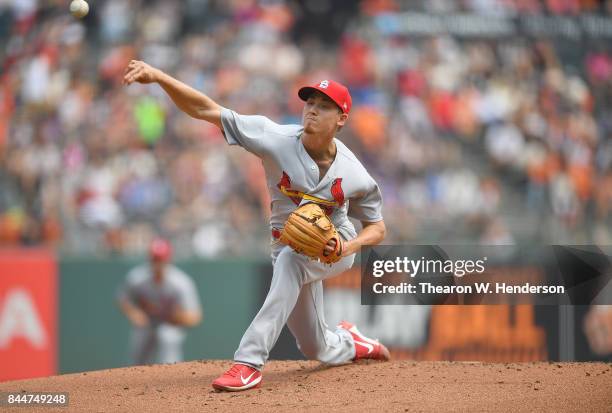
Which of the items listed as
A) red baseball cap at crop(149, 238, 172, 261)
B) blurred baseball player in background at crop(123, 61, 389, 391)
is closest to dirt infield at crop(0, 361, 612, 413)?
blurred baseball player in background at crop(123, 61, 389, 391)

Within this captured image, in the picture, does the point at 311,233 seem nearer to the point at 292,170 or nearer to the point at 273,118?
the point at 292,170

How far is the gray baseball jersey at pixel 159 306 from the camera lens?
9734mm

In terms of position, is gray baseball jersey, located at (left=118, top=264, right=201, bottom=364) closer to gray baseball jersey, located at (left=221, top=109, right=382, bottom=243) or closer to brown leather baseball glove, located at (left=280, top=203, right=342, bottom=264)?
gray baseball jersey, located at (left=221, top=109, right=382, bottom=243)

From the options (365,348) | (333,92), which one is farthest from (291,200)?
(365,348)

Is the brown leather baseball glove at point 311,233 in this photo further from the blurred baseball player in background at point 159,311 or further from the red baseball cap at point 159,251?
the blurred baseball player in background at point 159,311

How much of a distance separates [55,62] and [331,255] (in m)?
8.90

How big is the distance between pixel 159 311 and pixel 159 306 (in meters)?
0.05

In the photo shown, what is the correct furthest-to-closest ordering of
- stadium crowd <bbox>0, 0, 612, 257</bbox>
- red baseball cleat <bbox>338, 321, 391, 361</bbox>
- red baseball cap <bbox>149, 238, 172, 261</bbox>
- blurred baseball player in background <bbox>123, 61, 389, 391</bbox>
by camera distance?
1. stadium crowd <bbox>0, 0, 612, 257</bbox>
2. red baseball cap <bbox>149, 238, 172, 261</bbox>
3. red baseball cleat <bbox>338, 321, 391, 361</bbox>
4. blurred baseball player in background <bbox>123, 61, 389, 391</bbox>

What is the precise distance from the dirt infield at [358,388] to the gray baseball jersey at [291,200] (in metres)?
0.32

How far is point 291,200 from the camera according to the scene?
5.41 m

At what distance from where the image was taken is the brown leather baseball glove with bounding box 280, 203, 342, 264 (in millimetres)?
5059

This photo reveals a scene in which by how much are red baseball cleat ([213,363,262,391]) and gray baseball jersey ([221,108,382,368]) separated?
0.13 feet

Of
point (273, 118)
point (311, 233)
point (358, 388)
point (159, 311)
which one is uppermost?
point (273, 118)

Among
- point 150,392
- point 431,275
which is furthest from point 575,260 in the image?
point 150,392
